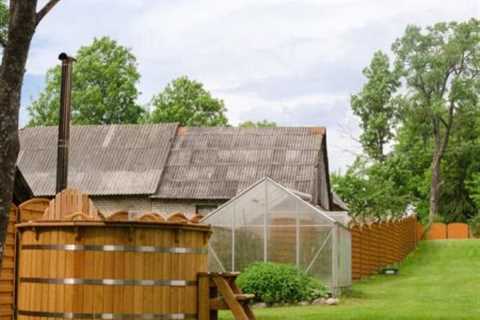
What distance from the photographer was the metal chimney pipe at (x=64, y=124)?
70.9 feet

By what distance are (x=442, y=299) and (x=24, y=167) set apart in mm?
20495

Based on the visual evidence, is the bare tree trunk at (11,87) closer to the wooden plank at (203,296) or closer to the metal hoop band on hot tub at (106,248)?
the metal hoop band on hot tub at (106,248)

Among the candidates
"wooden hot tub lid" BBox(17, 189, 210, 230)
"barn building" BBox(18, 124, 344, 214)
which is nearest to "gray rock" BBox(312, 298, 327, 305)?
"wooden hot tub lid" BBox(17, 189, 210, 230)

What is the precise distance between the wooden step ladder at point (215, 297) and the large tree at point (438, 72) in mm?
48542

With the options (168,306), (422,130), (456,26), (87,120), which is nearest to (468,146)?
(422,130)

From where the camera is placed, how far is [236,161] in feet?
117

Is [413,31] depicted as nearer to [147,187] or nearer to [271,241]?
[147,187]

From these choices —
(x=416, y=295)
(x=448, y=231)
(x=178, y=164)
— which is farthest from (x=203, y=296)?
(x=448, y=231)

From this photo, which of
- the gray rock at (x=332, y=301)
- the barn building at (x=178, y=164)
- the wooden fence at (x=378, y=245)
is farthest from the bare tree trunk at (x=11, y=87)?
the barn building at (x=178, y=164)

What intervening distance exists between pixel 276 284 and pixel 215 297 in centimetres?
Result: 770

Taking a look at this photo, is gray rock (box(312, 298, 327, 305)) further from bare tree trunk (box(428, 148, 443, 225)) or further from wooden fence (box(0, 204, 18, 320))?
bare tree trunk (box(428, 148, 443, 225))

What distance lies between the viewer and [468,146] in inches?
2542

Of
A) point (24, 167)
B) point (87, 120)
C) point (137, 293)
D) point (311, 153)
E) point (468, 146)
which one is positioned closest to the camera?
point (137, 293)

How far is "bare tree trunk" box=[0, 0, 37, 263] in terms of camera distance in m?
8.16
